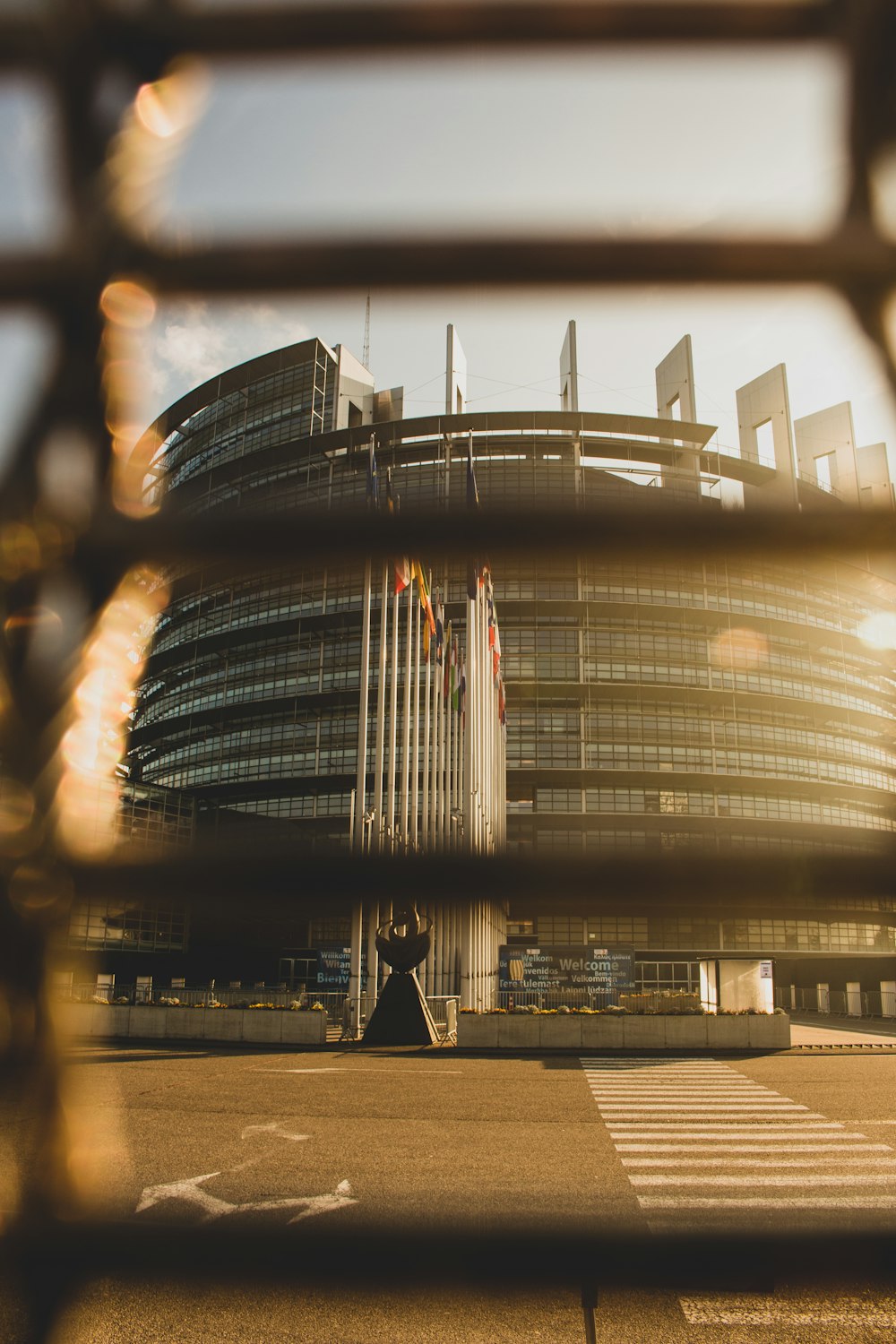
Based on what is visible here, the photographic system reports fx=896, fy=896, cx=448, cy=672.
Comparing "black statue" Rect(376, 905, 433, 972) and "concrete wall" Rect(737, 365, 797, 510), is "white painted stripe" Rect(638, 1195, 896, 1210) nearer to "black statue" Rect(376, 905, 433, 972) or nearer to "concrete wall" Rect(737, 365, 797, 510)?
"black statue" Rect(376, 905, 433, 972)

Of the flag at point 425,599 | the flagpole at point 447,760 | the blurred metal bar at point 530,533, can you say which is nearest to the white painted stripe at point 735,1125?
the blurred metal bar at point 530,533

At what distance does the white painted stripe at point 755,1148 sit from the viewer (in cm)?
802

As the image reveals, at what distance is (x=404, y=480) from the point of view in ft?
156

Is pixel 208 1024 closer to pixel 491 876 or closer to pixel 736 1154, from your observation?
pixel 736 1154

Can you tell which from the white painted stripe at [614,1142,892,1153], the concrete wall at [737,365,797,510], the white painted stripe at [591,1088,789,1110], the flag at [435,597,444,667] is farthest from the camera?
the concrete wall at [737,365,797,510]

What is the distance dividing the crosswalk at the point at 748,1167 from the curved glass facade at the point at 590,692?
33.6 metres

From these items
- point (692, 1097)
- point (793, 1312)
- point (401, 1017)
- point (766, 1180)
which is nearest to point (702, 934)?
point (401, 1017)

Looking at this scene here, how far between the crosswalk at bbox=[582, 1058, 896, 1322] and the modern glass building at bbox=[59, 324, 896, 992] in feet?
110

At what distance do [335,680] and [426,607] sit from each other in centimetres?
2955

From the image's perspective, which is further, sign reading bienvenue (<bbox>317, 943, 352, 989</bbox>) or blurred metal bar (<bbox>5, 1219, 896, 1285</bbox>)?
sign reading bienvenue (<bbox>317, 943, 352, 989</bbox>)

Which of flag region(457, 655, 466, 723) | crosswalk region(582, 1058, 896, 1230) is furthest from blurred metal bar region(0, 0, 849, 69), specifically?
flag region(457, 655, 466, 723)

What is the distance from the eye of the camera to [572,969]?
2108 centimetres

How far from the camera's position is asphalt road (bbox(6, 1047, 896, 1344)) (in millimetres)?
3229

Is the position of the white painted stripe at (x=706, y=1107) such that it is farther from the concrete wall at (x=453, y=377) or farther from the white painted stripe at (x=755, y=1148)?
the concrete wall at (x=453, y=377)
